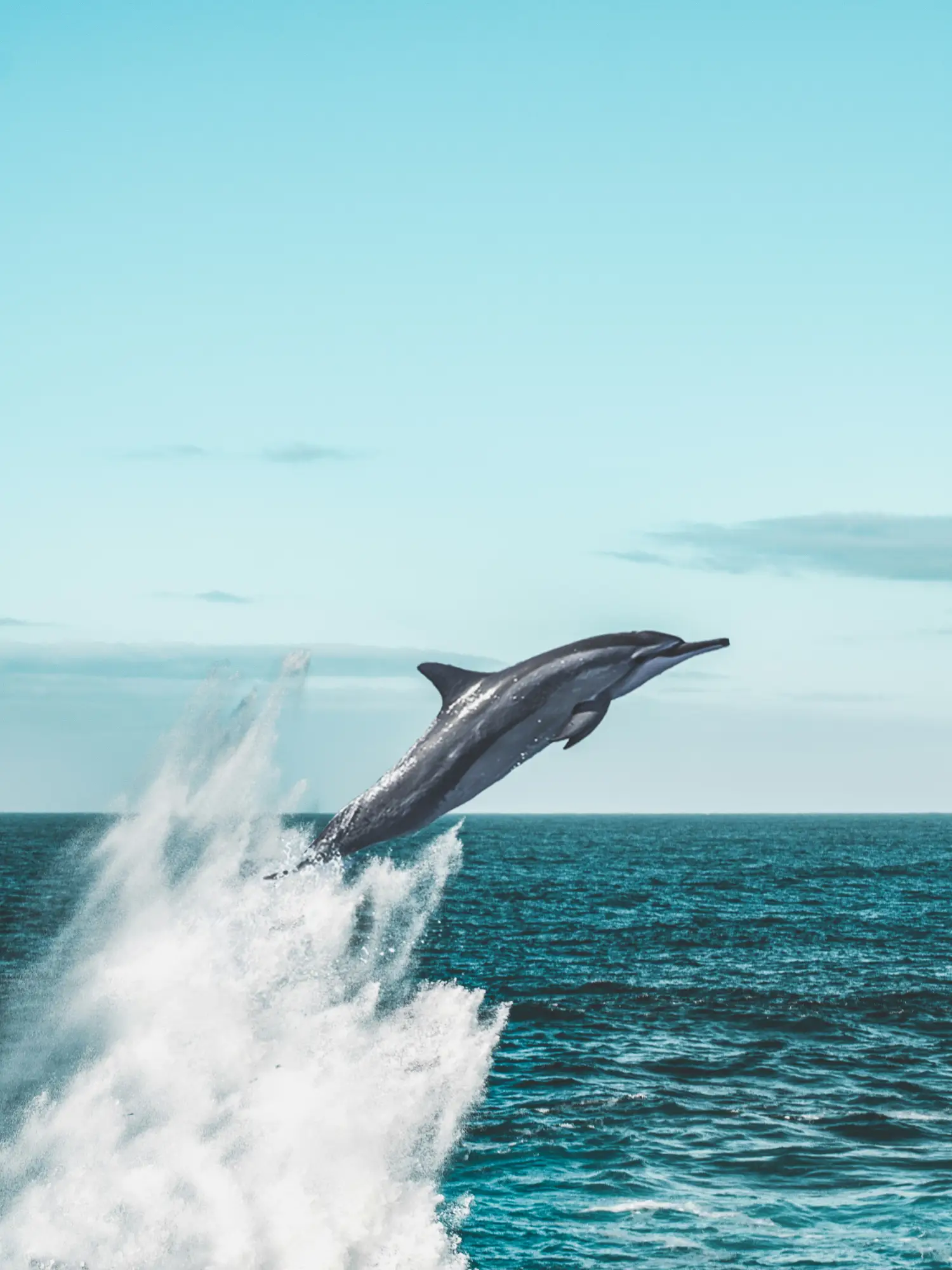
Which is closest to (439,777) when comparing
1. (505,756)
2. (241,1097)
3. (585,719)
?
(505,756)

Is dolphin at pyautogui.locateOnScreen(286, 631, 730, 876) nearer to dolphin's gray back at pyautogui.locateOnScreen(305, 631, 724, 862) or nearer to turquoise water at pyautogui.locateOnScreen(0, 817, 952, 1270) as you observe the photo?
dolphin's gray back at pyautogui.locateOnScreen(305, 631, 724, 862)

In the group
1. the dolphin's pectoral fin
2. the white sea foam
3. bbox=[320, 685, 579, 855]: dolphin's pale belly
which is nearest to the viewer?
bbox=[320, 685, 579, 855]: dolphin's pale belly

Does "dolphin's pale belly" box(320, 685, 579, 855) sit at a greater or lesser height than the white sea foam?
greater

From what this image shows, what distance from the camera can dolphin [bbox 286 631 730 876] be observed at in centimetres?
726

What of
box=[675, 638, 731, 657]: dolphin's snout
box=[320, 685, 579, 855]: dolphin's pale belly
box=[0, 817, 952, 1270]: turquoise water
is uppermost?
box=[675, 638, 731, 657]: dolphin's snout

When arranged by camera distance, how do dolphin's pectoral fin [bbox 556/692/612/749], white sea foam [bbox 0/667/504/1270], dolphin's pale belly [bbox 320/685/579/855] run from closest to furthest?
dolphin's pale belly [bbox 320/685/579/855]
dolphin's pectoral fin [bbox 556/692/612/749]
white sea foam [bbox 0/667/504/1270]

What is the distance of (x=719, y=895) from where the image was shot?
365 ft

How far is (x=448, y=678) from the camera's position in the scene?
8367mm

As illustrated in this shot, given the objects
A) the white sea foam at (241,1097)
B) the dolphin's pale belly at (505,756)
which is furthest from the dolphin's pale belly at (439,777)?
the white sea foam at (241,1097)

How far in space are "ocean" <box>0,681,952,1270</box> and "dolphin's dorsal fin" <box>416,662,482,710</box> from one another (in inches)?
75.3

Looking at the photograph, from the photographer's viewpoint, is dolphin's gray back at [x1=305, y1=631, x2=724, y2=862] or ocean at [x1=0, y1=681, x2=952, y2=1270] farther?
ocean at [x1=0, y1=681, x2=952, y2=1270]

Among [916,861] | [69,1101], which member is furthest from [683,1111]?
[916,861]

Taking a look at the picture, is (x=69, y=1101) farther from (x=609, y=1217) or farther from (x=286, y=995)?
(x=609, y=1217)

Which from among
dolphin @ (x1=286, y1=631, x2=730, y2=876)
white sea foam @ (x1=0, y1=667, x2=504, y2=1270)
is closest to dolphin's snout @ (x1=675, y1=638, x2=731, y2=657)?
dolphin @ (x1=286, y1=631, x2=730, y2=876)
